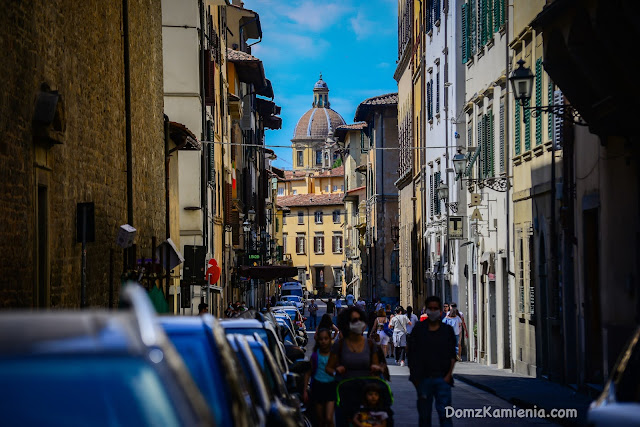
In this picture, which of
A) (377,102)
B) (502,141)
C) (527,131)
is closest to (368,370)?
(527,131)

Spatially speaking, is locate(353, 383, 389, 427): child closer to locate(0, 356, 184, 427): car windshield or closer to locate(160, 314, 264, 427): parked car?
locate(160, 314, 264, 427): parked car

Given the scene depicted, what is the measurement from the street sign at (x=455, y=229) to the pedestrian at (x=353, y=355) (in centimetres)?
2278

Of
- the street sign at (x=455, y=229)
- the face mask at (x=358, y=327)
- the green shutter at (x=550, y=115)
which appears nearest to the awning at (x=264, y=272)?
the street sign at (x=455, y=229)

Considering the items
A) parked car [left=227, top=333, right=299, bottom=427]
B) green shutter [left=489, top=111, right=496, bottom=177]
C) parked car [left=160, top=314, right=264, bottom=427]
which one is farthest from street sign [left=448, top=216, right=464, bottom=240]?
parked car [left=160, top=314, right=264, bottom=427]

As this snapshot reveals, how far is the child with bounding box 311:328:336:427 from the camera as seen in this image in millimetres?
13141

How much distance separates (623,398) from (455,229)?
94.2 feet

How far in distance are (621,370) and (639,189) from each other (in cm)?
1210

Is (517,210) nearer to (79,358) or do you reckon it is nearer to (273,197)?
(79,358)

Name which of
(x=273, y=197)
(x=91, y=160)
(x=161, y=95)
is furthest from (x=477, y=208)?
(x=273, y=197)

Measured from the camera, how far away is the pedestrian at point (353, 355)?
40.5 ft

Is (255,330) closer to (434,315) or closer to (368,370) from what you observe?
(368,370)

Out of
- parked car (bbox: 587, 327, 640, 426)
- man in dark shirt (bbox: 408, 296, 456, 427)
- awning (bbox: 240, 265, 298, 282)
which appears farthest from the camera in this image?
awning (bbox: 240, 265, 298, 282)

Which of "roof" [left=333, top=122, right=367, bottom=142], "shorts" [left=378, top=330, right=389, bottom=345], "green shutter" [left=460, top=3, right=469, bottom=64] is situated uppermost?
"roof" [left=333, top=122, right=367, bottom=142]

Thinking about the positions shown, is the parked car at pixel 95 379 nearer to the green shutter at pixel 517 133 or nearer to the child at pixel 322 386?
the child at pixel 322 386
